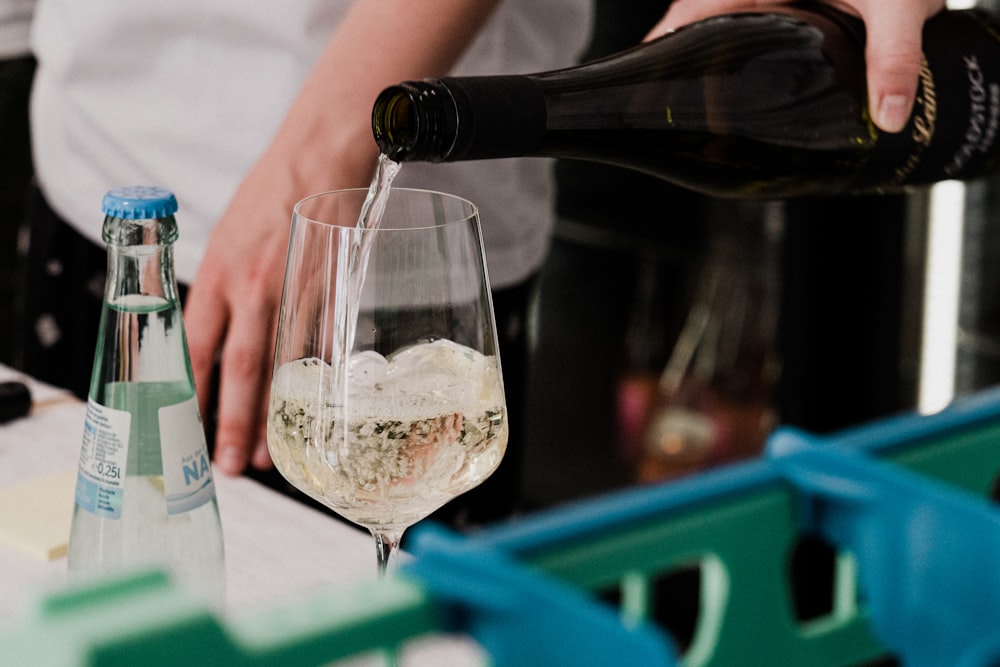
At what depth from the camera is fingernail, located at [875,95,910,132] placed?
0.64 meters

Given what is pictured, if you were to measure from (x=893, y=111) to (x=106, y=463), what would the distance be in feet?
1.42

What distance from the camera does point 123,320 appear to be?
0.54 metres

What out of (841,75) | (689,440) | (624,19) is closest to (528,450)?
(689,440)

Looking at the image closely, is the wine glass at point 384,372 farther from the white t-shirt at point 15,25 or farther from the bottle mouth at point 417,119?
the white t-shirt at point 15,25

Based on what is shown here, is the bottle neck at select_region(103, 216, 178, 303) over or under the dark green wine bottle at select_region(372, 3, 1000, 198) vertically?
under

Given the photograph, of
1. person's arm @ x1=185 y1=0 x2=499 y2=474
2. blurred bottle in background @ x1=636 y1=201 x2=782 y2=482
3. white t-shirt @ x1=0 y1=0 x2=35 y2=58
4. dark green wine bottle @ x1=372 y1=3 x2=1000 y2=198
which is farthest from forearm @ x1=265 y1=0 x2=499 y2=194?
blurred bottle in background @ x1=636 y1=201 x2=782 y2=482

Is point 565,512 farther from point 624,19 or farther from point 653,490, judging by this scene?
point 624,19

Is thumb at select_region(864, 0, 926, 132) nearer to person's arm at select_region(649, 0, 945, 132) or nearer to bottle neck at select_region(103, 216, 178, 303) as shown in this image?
person's arm at select_region(649, 0, 945, 132)

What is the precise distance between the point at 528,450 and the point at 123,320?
165cm

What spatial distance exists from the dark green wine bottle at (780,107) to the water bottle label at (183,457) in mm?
227

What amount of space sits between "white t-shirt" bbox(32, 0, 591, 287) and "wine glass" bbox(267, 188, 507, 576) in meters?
0.40

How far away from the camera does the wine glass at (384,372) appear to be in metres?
0.51

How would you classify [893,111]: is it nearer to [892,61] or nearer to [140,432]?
[892,61]

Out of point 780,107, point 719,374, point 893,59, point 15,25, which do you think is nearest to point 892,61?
point 893,59
